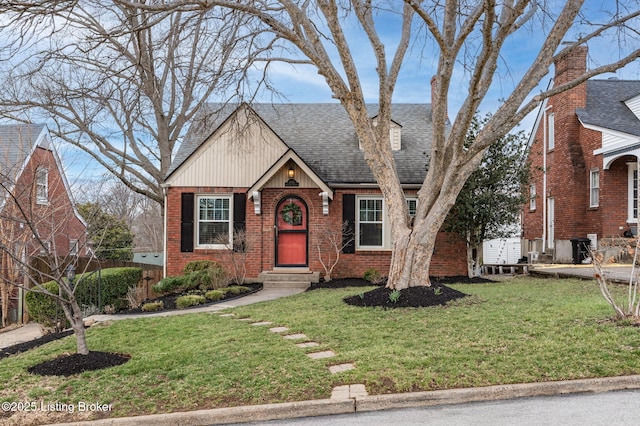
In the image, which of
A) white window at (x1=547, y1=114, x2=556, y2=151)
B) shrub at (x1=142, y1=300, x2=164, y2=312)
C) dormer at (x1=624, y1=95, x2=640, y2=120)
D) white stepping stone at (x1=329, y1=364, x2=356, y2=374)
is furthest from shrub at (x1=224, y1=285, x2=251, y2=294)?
dormer at (x1=624, y1=95, x2=640, y2=120)

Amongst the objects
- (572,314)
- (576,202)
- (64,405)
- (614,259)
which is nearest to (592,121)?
(576,202)

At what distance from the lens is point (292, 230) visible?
14.7 meters

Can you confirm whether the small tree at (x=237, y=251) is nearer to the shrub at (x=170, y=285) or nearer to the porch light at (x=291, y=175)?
the shrub at (x=170, y=285)

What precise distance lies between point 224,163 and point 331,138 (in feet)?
12.6

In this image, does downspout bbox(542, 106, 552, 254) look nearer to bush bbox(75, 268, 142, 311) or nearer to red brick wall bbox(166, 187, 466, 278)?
red brick wall bbox(166, 187, 466, 278)

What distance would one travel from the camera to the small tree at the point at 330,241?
14.4 m

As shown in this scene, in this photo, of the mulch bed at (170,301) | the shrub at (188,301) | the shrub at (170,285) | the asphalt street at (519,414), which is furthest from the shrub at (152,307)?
the asphalt street at (519,414)

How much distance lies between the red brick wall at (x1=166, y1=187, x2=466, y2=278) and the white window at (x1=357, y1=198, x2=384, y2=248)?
1.05ft

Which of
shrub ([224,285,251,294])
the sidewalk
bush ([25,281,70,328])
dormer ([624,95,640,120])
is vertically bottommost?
bush ([25,281,70,328])

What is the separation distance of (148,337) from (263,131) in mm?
8641

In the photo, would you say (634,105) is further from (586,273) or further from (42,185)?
(42,185)

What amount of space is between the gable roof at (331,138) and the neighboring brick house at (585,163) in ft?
13.1

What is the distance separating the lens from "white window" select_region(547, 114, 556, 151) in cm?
2055

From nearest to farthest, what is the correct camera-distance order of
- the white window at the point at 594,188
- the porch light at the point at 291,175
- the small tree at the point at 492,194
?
the small tree at the point at 492,194
the porch light at the point at 291,175
the white window at the point at 594,188
